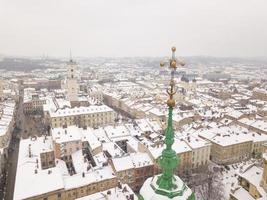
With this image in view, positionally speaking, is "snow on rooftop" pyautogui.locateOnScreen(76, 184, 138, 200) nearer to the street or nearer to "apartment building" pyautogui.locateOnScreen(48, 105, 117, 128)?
the street

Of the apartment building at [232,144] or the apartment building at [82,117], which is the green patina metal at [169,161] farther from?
the apartment building at [82,117]

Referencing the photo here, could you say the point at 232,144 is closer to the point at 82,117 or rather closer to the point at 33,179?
the point at 33,179

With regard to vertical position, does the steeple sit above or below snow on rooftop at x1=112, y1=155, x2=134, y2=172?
above

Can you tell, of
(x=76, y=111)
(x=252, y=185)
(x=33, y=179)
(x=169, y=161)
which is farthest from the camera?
(x=76, y=111)

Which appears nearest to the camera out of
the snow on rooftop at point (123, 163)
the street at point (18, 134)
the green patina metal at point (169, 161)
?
the green patina metal at point (169, 161)

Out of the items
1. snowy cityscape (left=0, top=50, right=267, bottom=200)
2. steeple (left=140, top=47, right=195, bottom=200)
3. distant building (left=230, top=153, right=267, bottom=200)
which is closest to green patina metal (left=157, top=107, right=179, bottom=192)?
steeple (left=140, top=47, right=195, bottom=200)

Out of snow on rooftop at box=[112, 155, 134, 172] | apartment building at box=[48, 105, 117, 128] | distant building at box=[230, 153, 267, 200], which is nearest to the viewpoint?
distant building at box=[230, 153, 267, 200]

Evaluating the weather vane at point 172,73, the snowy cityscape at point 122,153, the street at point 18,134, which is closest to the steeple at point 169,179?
the weather vane at point 172,73

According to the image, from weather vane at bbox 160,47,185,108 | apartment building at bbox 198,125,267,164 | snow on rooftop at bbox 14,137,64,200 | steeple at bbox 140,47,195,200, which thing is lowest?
apartment building at bbox 198,125,267,164

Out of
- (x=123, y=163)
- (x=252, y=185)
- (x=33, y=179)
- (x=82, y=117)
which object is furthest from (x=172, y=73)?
(x=82, y=117)

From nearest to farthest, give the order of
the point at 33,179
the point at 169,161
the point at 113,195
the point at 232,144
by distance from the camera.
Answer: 1. the point at 169,161
2. the point at 113,195
3. the point at 33,179
4. the point at 232,144

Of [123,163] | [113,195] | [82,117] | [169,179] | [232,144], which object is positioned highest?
[169,179]

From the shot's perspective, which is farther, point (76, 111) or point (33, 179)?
point (76, 111)
